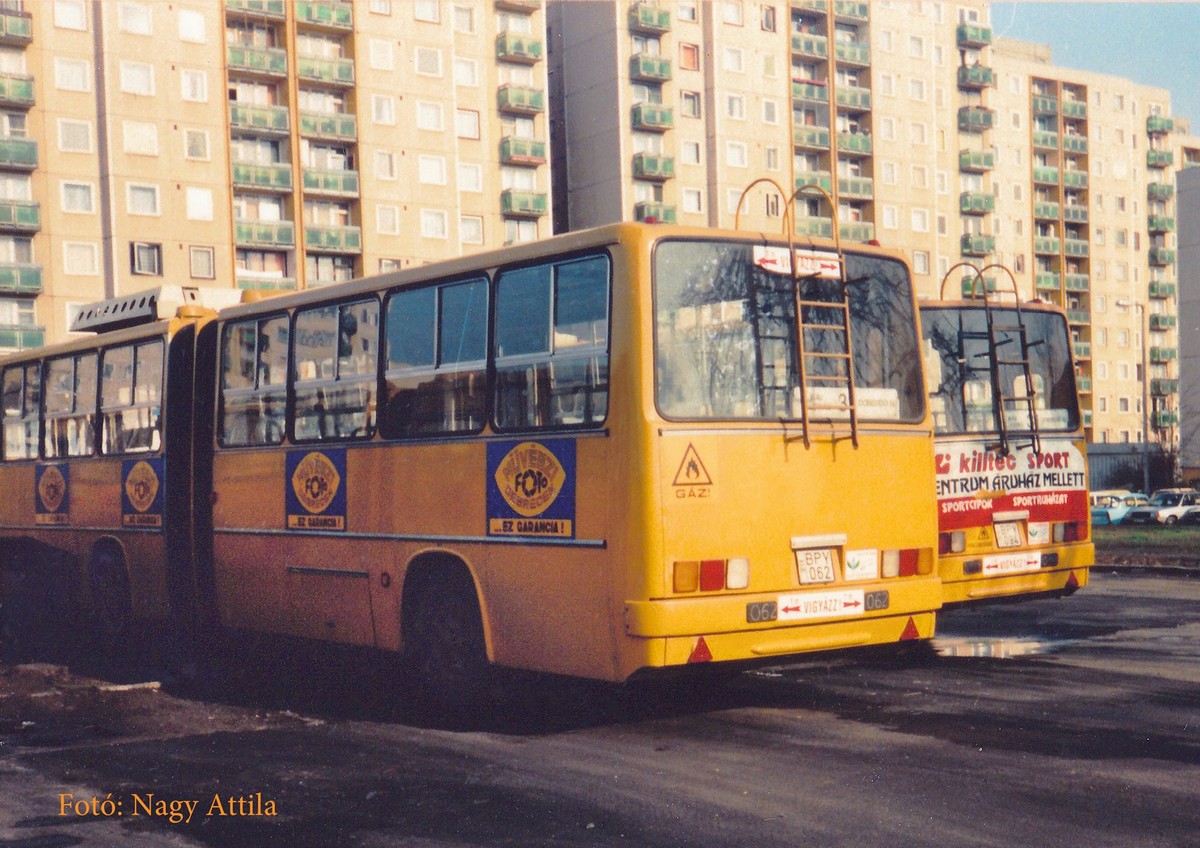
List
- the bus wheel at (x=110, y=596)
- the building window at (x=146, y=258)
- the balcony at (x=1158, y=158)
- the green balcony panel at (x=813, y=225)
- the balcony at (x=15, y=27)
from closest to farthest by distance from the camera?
the bus wheel at (x=110, y=596) → the balcony at (x=15, y=27) → the building window at (x=146, y=258) → the green balcony panel at (x=813, y=225) → the balcony at (x=1158, y=158)

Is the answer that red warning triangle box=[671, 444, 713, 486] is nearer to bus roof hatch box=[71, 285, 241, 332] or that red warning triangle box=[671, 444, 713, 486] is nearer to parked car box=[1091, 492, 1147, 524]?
bus roof hatch box=[71, 285, 241, 332]

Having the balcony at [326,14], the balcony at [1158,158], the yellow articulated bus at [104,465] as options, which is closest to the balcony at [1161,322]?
the balcony at [1158,158]

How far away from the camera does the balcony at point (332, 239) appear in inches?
2469

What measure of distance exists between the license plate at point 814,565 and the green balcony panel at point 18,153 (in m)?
52.7

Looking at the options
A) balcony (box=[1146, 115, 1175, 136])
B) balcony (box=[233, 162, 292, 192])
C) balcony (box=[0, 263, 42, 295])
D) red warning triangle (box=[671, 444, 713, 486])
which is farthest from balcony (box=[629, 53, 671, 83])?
red warning triangle (box=[671, 444, 713, 486])

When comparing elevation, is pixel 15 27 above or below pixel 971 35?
below

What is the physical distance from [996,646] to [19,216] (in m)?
50.5

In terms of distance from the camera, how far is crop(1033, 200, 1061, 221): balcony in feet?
323

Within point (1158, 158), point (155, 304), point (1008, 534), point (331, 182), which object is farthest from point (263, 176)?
point (1158, 158)

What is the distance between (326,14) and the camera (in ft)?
209

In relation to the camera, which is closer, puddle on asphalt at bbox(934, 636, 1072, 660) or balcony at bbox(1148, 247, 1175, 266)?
puddle on asphalt at bbox(934, 636, 1072, 660)

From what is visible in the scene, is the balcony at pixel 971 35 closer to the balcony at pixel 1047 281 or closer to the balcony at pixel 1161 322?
the balcony at pixel 1047 281

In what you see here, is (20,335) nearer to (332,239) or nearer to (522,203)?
(332,239)

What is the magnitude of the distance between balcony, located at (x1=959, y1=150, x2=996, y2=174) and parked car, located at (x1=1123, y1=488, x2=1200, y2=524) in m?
33.5
